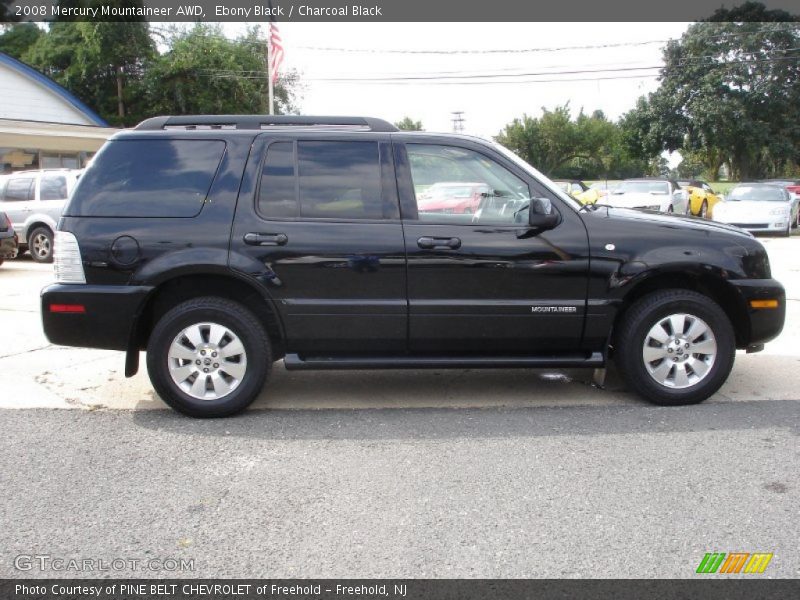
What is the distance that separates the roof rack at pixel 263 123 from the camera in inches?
204

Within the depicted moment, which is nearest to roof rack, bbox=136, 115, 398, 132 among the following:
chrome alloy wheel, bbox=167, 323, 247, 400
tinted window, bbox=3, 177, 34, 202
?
chrome alloy wheel, bbox=167, 323, 247, 400

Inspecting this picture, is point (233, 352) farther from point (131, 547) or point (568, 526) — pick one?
point (568, 526)

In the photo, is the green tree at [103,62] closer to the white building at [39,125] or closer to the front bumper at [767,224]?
the white building at [39,125]

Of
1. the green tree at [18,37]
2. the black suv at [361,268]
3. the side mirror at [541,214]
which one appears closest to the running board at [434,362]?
the black suv at [361,268]

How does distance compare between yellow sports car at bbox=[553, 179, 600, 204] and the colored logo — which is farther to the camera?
yellow sports car at bbox=[553, 179, 600, 204]

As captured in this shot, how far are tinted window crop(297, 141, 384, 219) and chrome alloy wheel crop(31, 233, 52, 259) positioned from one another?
11373 mm

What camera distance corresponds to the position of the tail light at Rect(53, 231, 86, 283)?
4863 mm

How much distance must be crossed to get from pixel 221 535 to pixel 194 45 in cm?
4054

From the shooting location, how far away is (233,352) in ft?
16.1

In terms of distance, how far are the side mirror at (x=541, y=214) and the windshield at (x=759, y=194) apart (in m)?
17.4

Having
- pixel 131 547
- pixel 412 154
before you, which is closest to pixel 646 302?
pixel 412 154

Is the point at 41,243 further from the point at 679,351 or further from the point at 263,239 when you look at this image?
the point at 679,351

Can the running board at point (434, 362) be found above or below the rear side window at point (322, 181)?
below

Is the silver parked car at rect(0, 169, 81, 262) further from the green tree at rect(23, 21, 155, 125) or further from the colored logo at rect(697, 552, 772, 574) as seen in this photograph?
the green tree at rect(23, 21, 155, 125)
